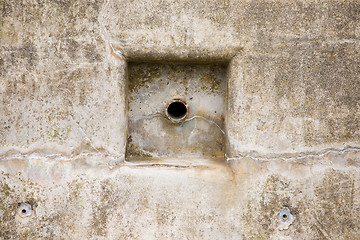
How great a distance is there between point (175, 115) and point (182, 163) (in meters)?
0.33

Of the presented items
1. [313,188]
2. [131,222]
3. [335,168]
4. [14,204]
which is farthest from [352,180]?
[14,204]

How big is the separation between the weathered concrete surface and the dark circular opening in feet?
0.96

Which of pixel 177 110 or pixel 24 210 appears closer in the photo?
pixel 24 210

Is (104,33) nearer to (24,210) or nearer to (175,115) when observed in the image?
(175,115)

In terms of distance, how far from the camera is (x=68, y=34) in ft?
6.02

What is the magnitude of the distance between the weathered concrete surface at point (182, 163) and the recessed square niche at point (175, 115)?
0.12 metres

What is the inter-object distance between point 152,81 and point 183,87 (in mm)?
209

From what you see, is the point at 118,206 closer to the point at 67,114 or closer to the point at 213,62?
the point at 67,114

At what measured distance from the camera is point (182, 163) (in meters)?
1.93

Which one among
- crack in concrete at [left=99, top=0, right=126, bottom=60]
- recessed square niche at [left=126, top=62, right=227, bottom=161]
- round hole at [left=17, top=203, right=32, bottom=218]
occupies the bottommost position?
round hole at [left=17, top=203, right=32, bottom=218]

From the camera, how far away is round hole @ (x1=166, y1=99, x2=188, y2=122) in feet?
6.51

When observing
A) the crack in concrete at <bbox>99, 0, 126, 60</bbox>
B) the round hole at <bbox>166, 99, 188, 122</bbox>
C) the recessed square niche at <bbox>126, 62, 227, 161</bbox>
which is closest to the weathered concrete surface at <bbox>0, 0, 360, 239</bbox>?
the crack in concrete at <bbox>99, 0, 126, 60</bbox>

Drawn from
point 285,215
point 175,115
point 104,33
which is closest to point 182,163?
point 175,115

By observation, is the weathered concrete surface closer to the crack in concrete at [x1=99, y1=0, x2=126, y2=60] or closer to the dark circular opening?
the crack in concrete at [x1=99, y1=0, x2=126, y2=60]
